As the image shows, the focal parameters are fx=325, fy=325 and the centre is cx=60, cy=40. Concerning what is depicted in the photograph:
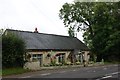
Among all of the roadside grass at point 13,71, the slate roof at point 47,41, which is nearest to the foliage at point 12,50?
the roadside grass at point 13,71

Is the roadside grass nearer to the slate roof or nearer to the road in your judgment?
the road

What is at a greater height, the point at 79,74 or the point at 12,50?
the point at 12,50

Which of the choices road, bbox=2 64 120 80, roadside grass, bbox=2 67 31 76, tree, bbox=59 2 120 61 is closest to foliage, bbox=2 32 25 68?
roadside grass, bbox=2 67 31 76

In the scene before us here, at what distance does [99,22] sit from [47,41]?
1345 centimetres

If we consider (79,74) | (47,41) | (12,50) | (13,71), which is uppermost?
(47,41)

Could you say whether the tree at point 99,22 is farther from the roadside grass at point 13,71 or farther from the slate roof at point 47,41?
the roadside grass at point 13,71

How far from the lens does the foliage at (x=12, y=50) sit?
31.3m

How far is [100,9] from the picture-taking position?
184 ft

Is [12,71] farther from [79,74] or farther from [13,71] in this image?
[79,74]

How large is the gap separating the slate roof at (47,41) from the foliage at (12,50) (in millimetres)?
5846

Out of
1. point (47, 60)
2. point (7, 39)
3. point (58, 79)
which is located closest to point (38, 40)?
point (47, 60)

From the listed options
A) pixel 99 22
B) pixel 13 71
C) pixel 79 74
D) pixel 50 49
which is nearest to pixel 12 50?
pixel 13 71

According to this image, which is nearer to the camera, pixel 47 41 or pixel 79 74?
pixel 79 74

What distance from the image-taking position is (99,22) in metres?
56.2
